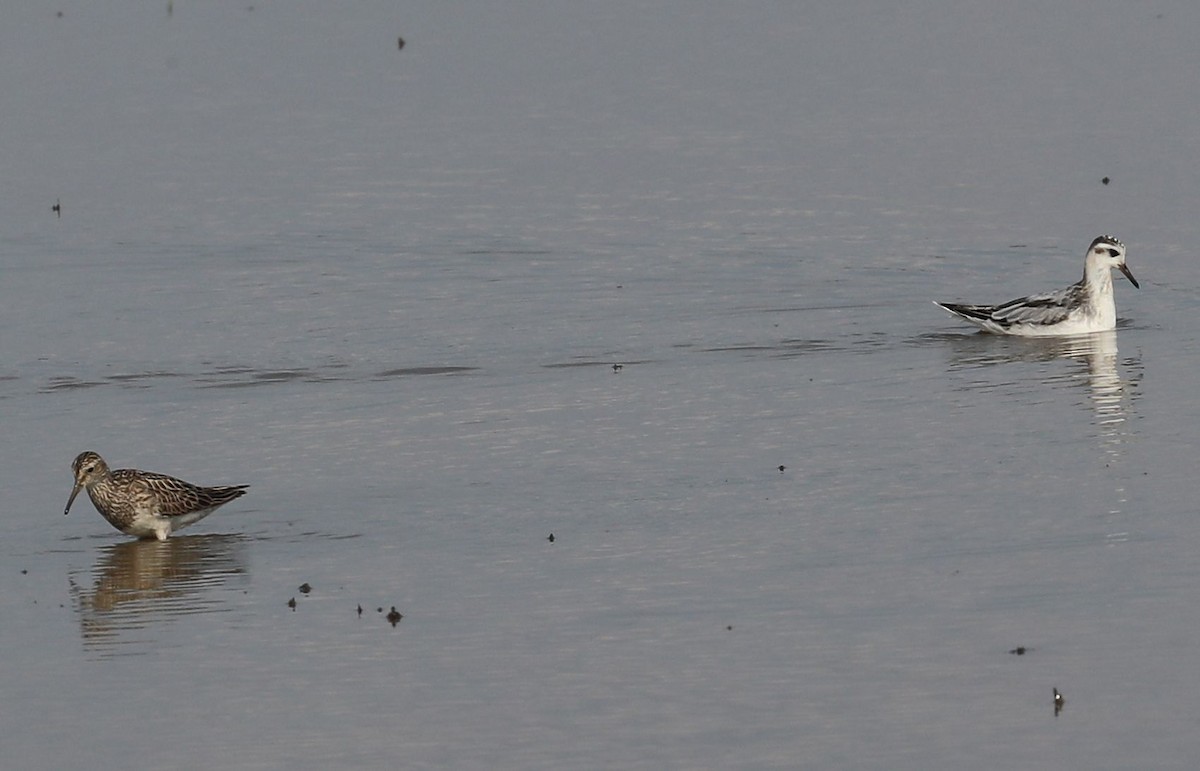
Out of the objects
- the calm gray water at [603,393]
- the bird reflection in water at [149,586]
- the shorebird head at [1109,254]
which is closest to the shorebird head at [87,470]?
the calm gray water at [603,393]

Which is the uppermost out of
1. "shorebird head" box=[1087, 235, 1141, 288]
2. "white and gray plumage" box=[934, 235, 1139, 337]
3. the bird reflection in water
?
"shorebird head" box=[1087, 235, 1141, 288]

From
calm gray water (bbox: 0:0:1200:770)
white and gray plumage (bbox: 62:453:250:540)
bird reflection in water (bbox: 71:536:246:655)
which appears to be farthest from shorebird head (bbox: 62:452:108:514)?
bird reflection in water (bbox: 71:536:246:655)

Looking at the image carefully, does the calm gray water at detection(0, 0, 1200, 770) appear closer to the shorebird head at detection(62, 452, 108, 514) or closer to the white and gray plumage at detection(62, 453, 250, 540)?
the white and gray plumage at detection(62, 453, 250, 540)

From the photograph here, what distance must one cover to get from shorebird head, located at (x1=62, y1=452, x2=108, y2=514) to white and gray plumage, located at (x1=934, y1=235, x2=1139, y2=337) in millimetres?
8594

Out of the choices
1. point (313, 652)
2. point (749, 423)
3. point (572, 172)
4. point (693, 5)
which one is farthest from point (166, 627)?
point (693, 5)

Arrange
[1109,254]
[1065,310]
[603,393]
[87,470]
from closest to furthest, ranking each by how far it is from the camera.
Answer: [87,470] → [603,393] → [1065,310] → [1109,254]

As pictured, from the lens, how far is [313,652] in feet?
35.0

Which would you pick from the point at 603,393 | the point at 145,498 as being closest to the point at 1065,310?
the point at 603,393

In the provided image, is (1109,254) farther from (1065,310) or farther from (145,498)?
(145,498)

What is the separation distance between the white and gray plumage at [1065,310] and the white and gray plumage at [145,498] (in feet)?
27.0

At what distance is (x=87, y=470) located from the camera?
1388cm

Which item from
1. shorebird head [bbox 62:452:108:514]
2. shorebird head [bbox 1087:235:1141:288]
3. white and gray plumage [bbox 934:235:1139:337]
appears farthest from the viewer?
shorebird head [bbox 1087:235:1141:288]

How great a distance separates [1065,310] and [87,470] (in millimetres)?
9567

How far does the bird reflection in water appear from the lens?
11398mm
